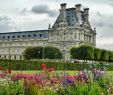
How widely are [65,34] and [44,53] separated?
1100cm

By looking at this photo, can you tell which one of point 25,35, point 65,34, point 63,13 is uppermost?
point 63,13

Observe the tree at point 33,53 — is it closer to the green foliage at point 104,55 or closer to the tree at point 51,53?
the tree at point 51,53

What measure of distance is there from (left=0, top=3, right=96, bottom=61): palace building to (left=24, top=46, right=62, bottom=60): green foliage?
20.4 ft

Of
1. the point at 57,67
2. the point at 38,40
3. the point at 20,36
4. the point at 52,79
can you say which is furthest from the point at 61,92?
the point at 20,36

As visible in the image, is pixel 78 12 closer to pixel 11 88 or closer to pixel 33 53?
pixel 33 53

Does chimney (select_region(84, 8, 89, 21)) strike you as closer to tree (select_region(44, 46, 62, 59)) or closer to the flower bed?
tree (select_region(44, 46, 62, 59))

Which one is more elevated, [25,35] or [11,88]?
[25,35]

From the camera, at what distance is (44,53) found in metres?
97.4

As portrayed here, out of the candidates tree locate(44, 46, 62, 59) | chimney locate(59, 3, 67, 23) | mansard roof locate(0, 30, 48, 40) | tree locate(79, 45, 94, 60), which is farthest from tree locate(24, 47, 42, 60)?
tree locate(79, 45, 94, 60)

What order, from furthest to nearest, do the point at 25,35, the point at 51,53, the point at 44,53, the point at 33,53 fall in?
the point at 25,35 → the point at 33,53 → the point at 44,53 → the point at 51,53

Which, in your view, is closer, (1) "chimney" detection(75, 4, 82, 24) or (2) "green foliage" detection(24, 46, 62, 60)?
(2) "green foliage" detection(24, 46, 62, 60)

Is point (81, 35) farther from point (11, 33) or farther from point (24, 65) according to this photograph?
point (24, 65)

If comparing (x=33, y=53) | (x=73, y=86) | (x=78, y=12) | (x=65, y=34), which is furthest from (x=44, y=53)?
(x=73, y=86)

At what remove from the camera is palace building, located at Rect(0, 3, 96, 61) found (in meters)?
104
